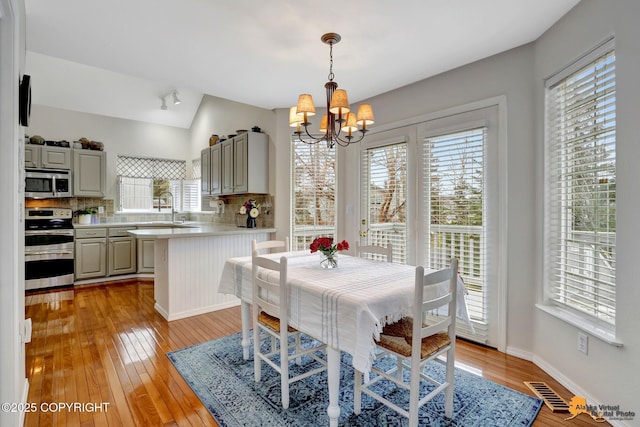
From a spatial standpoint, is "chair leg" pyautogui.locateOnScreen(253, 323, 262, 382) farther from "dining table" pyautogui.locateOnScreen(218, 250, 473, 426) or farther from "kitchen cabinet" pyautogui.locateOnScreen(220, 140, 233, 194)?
"kitchen cabinet" pyautogui.locateOnScreen(220, 140, 233, 194)

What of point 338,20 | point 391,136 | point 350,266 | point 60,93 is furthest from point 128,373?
point 60,93

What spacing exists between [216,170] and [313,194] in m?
1.87

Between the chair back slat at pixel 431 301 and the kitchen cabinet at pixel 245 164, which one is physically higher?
the kitchen cabinet at pixel 245 164

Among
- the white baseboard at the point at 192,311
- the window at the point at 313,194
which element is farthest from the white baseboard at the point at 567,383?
the white baseboard at the point at 192,311

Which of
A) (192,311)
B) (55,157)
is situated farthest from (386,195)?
(55,157)

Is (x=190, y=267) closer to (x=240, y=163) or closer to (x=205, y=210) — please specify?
(x=240, y=163)

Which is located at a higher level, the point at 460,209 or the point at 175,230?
the point at 460,209

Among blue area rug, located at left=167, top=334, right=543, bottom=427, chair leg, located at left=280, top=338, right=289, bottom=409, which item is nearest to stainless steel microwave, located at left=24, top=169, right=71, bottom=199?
blue area rug, located at left=167, top=334, right=543, bottom=427

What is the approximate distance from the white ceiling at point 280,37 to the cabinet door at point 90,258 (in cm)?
313

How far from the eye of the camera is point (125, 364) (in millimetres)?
2475

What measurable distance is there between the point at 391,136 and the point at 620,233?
2.20 meters

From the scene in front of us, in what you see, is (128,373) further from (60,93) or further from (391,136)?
(60,93)

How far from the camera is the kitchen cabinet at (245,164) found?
4258 millimetres

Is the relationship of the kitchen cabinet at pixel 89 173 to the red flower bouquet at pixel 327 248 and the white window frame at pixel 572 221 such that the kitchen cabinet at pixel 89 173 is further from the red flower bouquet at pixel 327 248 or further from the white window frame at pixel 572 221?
the white window frame at pixel 572 221
